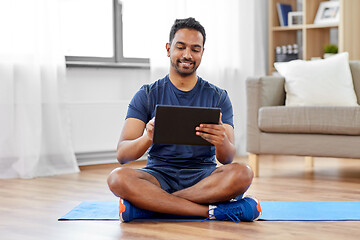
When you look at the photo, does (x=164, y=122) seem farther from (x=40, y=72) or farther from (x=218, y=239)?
(x=40, y=72)

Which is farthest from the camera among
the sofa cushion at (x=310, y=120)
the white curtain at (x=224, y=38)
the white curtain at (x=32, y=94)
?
the white curtain at (x=224, y=38)

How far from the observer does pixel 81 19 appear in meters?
4.32

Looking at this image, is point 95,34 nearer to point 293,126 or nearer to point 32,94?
point 32,94

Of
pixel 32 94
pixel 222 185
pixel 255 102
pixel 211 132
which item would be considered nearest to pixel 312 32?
pixel 255 102

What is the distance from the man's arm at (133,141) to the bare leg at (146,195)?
6cm

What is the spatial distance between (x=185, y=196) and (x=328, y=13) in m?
3.16

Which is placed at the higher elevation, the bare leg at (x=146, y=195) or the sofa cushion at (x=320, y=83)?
the sofa cushion at (x=320, y=83)

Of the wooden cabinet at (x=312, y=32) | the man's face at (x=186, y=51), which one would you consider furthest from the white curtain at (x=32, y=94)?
the wooden cabinet at (x=312, y=32)

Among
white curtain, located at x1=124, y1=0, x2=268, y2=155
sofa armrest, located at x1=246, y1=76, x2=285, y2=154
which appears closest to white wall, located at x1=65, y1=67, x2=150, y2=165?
white curtain, located at x1=124, y1=0, x2=268, y2=155

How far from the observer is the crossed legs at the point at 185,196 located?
7.20ft

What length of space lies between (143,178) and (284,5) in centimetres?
343

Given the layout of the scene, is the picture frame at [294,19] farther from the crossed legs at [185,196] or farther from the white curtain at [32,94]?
the crossed legs at [185,196]

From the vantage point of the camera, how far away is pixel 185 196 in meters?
2.26

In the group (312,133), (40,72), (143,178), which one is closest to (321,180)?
(312,133)
